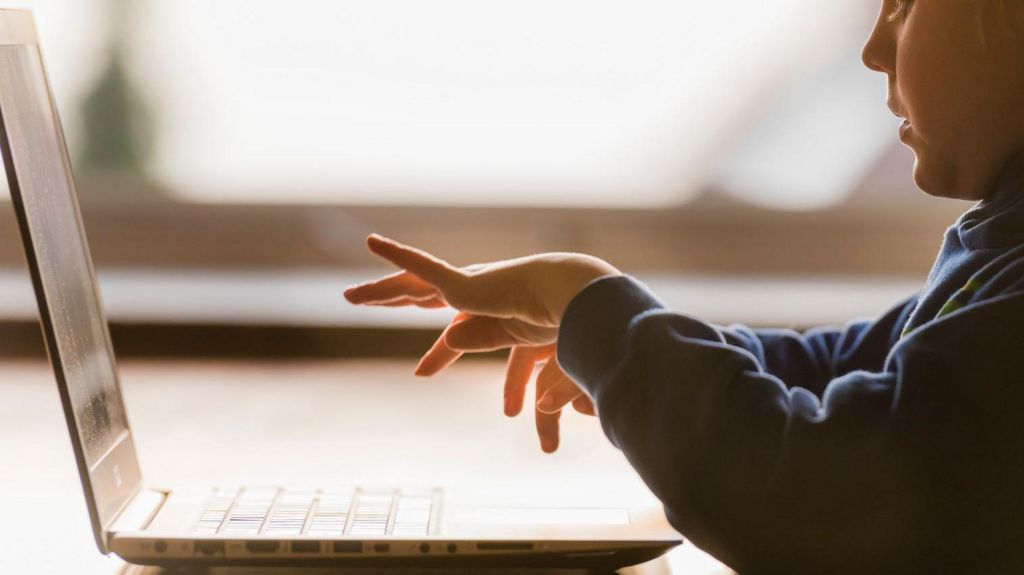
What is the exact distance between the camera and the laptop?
17.7 inches

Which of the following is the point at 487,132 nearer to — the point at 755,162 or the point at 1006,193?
the point at 755,162

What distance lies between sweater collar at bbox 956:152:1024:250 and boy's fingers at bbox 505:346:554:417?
22 centimetres

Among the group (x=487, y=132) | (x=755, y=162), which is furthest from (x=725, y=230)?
(x=487, y=132)

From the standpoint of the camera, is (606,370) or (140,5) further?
(140,5)

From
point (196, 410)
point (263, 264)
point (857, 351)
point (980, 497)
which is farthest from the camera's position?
point (263, 264)

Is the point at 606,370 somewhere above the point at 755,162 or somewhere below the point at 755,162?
above

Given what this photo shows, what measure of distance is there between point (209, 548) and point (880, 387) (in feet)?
0.97

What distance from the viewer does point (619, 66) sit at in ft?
5.14

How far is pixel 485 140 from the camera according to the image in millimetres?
1618

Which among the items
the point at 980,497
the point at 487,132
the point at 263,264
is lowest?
the point at 263,264

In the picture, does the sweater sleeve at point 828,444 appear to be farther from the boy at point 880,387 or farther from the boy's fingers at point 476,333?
the boy's fingers at point 476,333

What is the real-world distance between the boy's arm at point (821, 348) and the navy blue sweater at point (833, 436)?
170 mm

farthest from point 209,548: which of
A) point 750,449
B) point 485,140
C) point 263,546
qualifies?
point 485,140

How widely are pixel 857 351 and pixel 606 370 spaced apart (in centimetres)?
25
